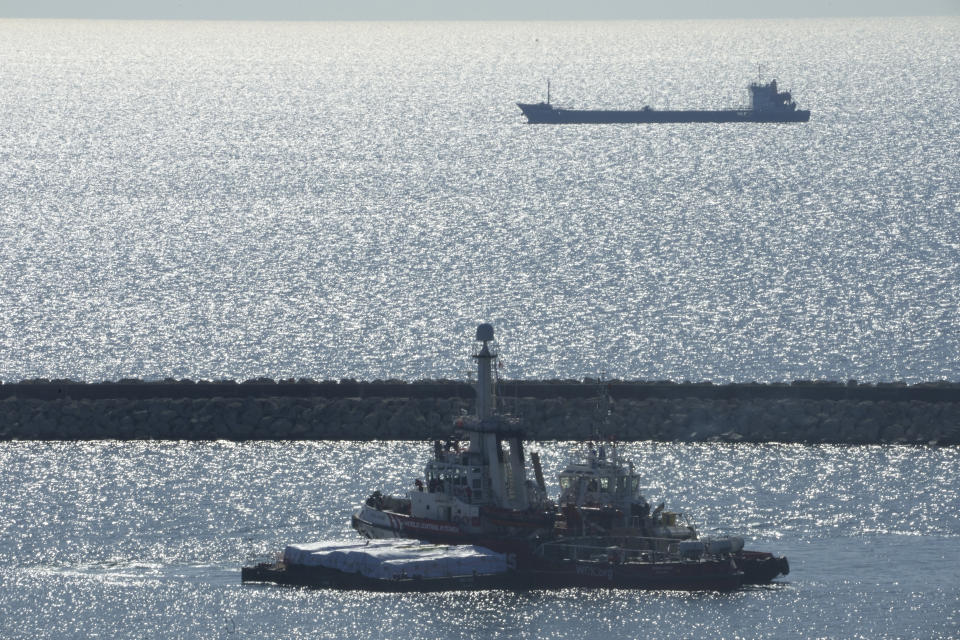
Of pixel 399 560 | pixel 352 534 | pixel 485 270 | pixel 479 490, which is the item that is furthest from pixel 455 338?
pixel 399 560

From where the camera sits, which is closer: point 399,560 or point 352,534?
point 399,560

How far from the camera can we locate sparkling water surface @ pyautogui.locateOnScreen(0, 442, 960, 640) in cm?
5434

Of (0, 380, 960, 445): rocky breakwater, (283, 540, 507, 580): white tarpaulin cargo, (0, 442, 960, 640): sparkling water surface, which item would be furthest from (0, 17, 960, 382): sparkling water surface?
(283, 540, 507, 580): white tarpaulin cargo

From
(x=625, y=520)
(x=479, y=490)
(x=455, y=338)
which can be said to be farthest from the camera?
(x=455, y=338)

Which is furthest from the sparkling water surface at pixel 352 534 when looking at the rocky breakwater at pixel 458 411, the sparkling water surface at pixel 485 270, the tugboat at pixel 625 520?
the sparkling water surface at pixel 485 270

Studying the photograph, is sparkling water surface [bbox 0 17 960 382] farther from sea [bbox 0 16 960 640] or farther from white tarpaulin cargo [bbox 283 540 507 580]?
white tarpaulin cargo [bbox 283 540 507 580]

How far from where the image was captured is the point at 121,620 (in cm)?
5447

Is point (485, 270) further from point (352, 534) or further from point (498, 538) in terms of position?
point (498, 538)

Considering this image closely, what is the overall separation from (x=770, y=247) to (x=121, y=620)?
90.9 meters

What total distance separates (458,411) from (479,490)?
18659 millimetres

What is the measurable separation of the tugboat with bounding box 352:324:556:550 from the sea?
2.77 m

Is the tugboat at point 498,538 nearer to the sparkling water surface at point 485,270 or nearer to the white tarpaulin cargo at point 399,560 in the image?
the white tarpaulin cargo at point 399,560

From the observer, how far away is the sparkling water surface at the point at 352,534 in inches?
2140

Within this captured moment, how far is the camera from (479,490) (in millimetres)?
59719
